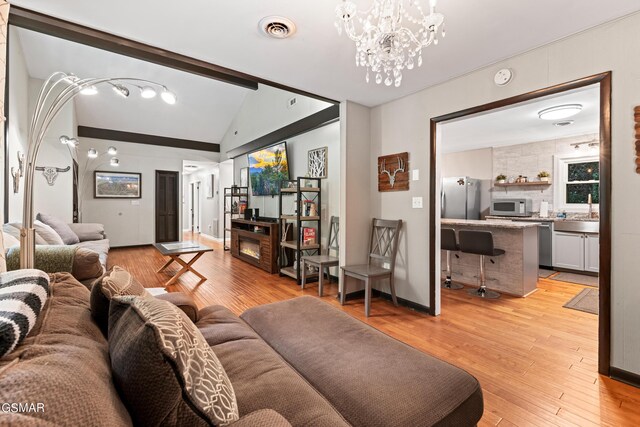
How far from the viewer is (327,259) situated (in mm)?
4016

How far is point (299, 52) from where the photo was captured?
7.85ft

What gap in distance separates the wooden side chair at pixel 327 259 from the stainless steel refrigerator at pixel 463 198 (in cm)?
311

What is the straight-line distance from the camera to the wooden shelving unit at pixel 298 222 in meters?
4.43

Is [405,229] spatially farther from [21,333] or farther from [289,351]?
[21,333]

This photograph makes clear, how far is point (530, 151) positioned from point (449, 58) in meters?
4.78

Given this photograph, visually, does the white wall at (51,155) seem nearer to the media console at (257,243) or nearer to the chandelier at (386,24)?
the media console at (257,243)

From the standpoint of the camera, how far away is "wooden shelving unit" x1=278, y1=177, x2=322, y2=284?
4.43m

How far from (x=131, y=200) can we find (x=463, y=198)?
827cm

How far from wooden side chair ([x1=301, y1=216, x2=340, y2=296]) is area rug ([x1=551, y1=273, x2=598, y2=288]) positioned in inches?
139

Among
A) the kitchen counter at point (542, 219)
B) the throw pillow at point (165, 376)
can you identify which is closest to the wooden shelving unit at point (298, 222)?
the throw pillow at point (165, 376)

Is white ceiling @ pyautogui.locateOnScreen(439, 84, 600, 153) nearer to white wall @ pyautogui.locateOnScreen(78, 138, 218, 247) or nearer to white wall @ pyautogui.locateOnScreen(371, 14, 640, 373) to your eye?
white wall @ pyautogui.locateOnScreen(371, 14, 640, 373)

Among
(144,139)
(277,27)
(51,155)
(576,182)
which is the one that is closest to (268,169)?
(51,155)

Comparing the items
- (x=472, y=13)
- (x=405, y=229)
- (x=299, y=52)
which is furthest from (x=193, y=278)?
(x=472, y=13)

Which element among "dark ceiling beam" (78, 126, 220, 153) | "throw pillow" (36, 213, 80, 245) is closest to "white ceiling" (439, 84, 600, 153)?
"throw pillow" (36, 213, 80, 245)
